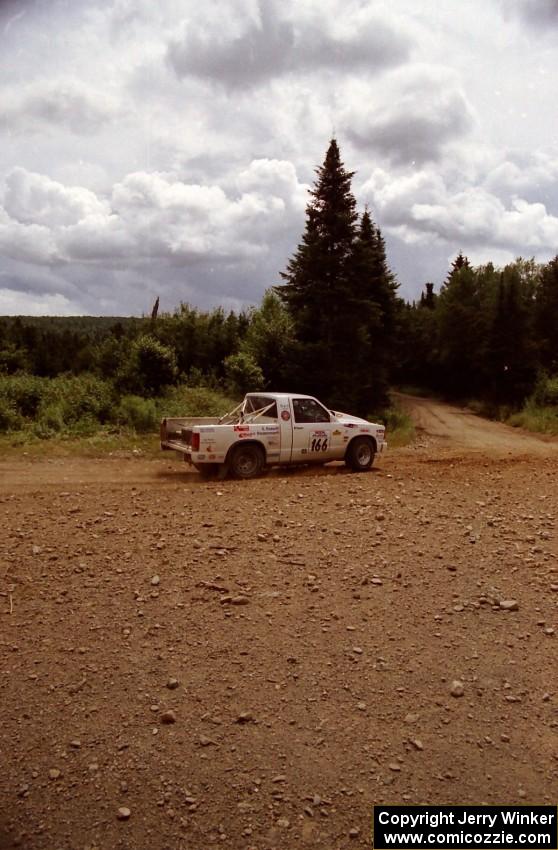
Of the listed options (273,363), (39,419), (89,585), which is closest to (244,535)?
(89,585)

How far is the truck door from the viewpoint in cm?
1250

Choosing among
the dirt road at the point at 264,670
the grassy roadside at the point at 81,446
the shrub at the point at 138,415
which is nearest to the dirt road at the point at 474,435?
the shrub at the point at 138,415

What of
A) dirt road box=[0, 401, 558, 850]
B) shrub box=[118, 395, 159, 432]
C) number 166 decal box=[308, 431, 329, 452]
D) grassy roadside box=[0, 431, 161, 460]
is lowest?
dirt road box=[0, 401, 558, 850]

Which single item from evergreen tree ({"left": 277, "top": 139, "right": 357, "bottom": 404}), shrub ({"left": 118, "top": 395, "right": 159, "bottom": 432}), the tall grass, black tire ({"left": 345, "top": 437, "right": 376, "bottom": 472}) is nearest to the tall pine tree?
evergreen tree ({"left": 277, "top": 139, "right": 357, "bottom": 404})

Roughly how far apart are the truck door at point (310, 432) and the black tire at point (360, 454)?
460 millimetres

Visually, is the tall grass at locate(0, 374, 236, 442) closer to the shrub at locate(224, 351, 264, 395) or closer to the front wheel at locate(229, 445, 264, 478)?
the shrub at locate(224, 351, 264, 395)

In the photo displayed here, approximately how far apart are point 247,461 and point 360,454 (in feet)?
8.65

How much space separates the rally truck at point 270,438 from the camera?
460 inches

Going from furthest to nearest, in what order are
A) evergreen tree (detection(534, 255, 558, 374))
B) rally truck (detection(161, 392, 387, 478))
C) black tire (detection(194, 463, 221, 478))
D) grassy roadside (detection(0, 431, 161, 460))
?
1. evergreen tree (detection(534, 255, 558, 374))
2. grassy roadside (detection(0, 431, 161, 460))
3. black tire (detection(194, 463, 221, 478))
4. rally truck (detection(161, 392, 387, 478))

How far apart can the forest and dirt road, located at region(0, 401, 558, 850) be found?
11570 mm

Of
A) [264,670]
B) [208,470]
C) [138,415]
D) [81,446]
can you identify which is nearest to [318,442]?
[208,470]

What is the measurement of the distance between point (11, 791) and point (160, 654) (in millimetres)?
1459

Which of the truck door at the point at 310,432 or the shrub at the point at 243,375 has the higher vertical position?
the shrub at the point at 243,375

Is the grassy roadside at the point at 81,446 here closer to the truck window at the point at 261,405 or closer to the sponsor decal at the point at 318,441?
the truck window at the point at 261,405
